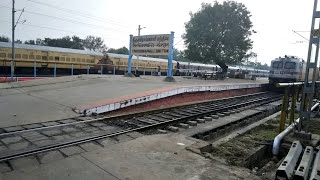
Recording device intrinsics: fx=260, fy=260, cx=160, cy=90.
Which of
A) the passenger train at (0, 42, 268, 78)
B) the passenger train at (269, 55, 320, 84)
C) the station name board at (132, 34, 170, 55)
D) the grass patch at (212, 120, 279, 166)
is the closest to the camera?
the grass patch at (212, 120, 279, 166)

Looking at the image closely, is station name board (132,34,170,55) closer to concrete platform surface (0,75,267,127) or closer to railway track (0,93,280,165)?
concrete platform surface (0,75,267,127)

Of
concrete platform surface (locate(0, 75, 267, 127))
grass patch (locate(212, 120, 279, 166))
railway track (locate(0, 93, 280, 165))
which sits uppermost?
concrete platform surface (locate(0, 75, 267, 127))

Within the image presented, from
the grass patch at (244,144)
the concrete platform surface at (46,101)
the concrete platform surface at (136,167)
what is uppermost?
the concrete platform surface at (46,101)

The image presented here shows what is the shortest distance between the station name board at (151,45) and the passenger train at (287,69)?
11.2 meters

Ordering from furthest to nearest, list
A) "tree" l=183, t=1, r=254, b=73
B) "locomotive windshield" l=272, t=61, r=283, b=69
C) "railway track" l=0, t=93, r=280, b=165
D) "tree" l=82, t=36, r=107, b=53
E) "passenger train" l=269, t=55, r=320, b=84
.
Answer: "tree" l=82, t=36, r=107, b=53
"tree" l=183, t=1, r=254, b=73
"locomotive windshield" l=272, t=61, r=283, b=69
"passenger train" l=269, t=55, r=320, b=84
"railway track" l=0, t=93, r=280, b=165

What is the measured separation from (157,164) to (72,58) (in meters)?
26.3

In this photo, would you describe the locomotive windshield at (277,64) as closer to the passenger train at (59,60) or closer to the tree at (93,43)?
the passenger train at (59,60)

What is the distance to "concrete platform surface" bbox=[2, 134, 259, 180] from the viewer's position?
3.96 meters

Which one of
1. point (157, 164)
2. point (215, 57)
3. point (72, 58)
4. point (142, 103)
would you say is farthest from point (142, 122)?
point (72, 58)

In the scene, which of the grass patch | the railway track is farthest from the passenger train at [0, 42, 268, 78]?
the grass patch

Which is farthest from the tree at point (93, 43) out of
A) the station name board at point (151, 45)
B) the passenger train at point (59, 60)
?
the station name board at point (151, 45)

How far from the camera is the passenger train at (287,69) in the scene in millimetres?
20672

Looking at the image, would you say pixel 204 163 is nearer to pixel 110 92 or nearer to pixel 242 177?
pixel 242 177

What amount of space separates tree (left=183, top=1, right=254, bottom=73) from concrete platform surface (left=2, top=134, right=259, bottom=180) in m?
21.4
